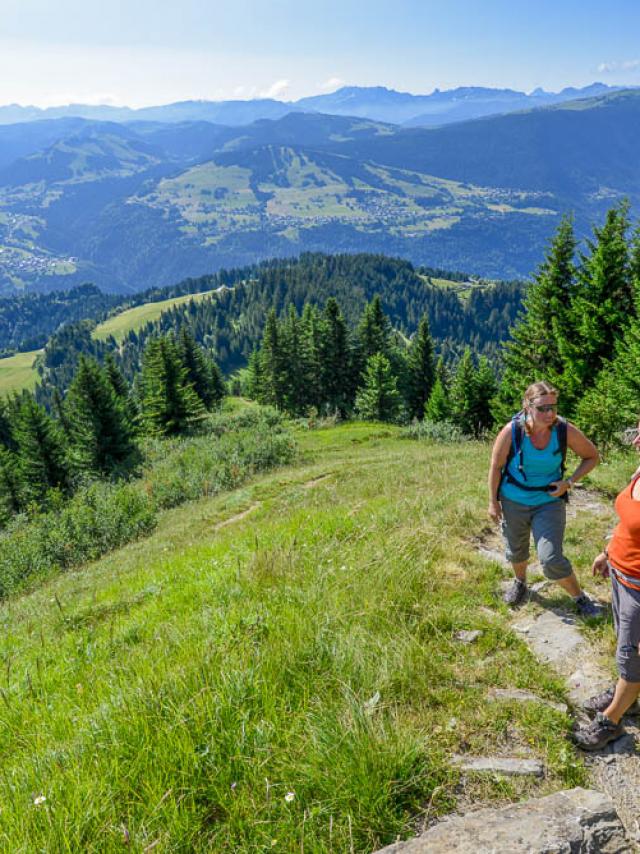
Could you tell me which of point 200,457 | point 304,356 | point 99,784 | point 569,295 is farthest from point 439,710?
point 304,356

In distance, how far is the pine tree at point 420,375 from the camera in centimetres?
6419

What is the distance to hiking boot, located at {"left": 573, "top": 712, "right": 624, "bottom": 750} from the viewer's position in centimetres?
359

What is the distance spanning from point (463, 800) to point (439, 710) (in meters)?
0.71

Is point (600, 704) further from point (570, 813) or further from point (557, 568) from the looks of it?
point (557, 568)

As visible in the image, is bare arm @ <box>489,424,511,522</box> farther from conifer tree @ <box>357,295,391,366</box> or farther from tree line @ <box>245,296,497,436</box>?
conifer tree @ <box>357,295,391,366</box>

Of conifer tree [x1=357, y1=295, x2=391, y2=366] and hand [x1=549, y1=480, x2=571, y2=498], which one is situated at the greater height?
hand [x1=549, y1=480, x2=571, y2=498]

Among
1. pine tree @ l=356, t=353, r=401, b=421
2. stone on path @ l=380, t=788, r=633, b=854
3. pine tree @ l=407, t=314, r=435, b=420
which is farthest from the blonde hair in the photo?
pine tree @ l=407, t=314, r=435, b=420

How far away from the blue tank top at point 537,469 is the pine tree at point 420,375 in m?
59.6

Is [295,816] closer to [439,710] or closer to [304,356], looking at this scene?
[439,710]

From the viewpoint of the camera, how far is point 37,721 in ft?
13.5

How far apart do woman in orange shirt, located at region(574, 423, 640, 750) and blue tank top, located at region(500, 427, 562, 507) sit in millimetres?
1437

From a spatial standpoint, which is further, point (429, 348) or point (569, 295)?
point (429, 348)

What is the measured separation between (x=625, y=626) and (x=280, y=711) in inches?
110

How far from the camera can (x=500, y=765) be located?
3.31 metres
